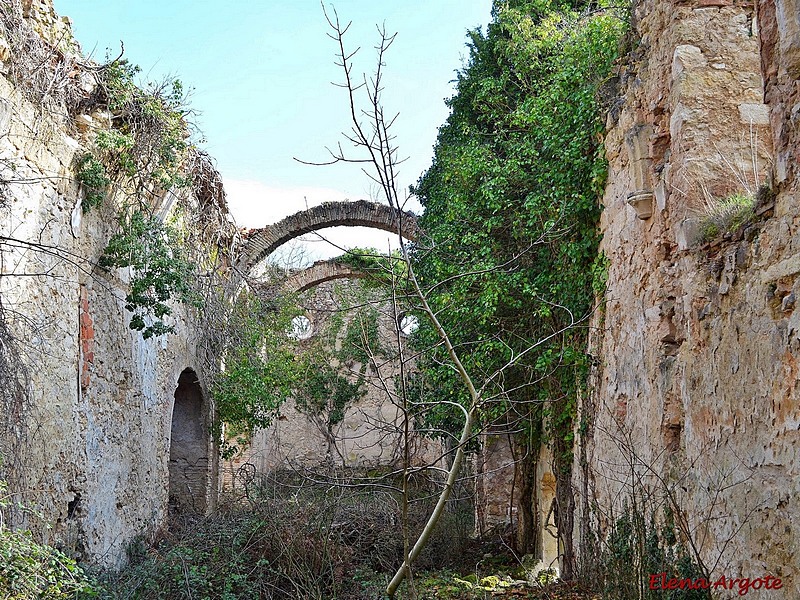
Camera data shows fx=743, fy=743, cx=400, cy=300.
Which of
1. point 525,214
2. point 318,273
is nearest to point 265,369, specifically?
point 525,214

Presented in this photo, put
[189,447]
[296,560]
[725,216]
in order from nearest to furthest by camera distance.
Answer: [725,216], [296,560], [189,447]

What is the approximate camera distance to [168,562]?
20.1 ft

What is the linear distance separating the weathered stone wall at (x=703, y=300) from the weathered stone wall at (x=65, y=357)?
382cm

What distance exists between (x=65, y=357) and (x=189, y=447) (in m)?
4.53

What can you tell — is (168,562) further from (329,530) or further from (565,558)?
(565,558)

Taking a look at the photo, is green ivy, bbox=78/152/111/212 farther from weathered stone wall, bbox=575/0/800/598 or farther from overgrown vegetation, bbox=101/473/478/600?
weathered stone wall, bbox=575/0/800/598

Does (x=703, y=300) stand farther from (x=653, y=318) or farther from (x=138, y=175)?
(x=138, y=175)

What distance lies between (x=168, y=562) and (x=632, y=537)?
383cm

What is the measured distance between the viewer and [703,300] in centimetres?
408

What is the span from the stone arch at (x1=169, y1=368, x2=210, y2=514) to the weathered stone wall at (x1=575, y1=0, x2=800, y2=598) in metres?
5.28

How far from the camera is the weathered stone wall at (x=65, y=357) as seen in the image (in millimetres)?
4898

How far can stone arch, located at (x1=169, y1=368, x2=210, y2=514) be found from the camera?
9758 millimetres

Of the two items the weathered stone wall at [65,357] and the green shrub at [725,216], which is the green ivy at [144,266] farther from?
the green shrub at [725,216]

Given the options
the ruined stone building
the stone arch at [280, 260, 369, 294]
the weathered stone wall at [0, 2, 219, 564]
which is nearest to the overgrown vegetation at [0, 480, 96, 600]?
the weathered stone wall at [0, 2, 219, 564]
